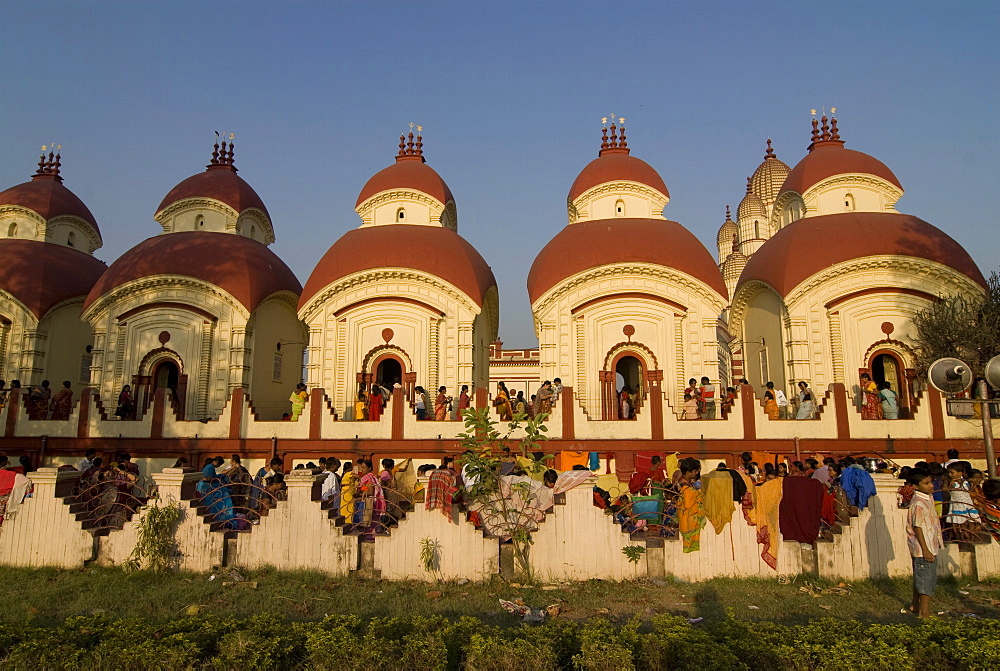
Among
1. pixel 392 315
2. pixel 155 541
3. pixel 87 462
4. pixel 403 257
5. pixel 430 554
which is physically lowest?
pixel 430 554

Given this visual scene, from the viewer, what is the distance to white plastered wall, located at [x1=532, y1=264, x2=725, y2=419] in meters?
18.0

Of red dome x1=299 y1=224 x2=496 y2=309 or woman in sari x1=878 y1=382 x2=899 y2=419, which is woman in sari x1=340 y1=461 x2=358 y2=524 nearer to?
red dome x1=299 y1=224 x2=496 y2=309

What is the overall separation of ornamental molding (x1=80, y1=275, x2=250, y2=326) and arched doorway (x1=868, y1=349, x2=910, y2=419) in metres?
16.9

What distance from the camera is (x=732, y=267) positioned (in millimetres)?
38719

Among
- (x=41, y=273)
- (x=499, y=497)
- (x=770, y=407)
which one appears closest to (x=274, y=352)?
(x=41, y=273)

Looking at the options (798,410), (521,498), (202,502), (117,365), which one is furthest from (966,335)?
(117,365)

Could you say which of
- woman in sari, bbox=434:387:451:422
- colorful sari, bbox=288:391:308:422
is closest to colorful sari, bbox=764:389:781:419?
woman in sari, bbox=434:387:451:422

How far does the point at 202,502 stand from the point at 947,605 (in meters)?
9.07

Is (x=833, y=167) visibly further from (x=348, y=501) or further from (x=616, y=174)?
(x=348, y=501)

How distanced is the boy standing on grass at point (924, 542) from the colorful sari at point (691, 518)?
2.33 m

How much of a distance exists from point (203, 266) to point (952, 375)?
59.7 feet

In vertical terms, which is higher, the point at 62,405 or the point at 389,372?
the point at 389,372

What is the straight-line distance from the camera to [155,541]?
9.04m

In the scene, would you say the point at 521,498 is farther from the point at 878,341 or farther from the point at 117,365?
the point at 117,365
